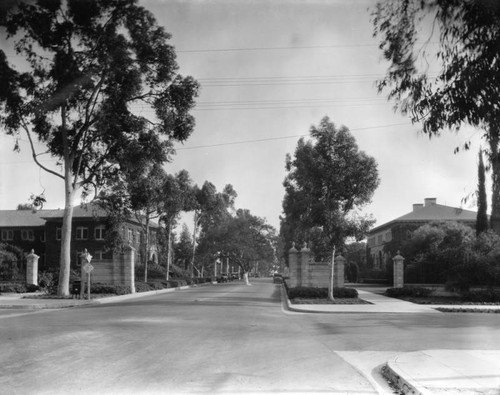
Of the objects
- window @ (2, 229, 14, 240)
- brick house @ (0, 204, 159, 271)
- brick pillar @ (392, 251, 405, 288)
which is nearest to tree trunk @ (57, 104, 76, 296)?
brick pillar @ (392, 251, 405, 288)

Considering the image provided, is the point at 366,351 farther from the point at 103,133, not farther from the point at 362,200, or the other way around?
the point at 103,133

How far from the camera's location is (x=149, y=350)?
10.9 metres

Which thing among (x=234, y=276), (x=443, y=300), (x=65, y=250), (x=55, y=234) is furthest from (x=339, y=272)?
(x=234, y=276)

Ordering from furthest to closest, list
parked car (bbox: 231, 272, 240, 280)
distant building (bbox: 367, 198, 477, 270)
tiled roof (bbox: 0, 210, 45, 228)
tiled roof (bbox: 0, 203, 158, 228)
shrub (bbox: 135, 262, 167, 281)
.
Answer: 1. parked car (bbox: 231, 272, 240, 280)
2. tiled roof (bbox: 0, 210, 45, 228)
3. tiled roof (bbox: 0, 203, 158, 228)
4. distant building (bbox: 367, 198, 477, 270)
5. shrub (bbox: 135, 262, 167, 281)

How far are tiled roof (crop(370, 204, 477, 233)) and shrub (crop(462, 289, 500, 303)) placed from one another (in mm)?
30111

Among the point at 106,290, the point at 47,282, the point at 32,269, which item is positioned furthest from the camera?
the point at 47,282

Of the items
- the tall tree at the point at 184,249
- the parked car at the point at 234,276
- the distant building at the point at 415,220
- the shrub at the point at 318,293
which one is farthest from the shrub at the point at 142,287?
the parked car at the point at 234,276

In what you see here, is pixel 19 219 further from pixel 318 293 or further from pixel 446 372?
pixel 446 372

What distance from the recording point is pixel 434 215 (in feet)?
198

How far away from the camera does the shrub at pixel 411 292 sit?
103 ft

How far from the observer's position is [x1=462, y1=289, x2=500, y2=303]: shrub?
2813 cm

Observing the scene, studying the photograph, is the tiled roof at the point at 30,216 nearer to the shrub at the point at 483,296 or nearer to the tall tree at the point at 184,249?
the tall tree at the point at 184,249

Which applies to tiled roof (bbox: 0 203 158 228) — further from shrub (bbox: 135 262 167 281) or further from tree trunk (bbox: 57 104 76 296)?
tree trunk (bbox: 57 104 76 296)

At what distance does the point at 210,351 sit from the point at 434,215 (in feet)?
177
